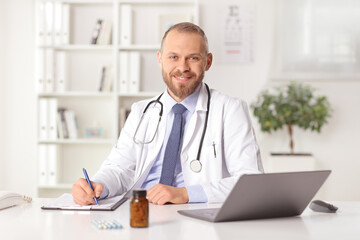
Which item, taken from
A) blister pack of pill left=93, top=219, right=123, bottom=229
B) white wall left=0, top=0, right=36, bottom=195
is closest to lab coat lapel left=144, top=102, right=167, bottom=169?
blister pack of pill left=93, top=219, right=123, bottom=229

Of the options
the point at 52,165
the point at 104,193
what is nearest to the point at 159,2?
the point at 52,165

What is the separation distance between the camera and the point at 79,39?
478cm

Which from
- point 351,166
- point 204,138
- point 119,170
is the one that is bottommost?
point 351,166

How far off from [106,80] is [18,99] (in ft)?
2.84

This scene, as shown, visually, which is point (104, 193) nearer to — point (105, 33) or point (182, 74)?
point (182, 74)

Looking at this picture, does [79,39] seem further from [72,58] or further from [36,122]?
[36,122]

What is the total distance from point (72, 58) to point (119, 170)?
265cm

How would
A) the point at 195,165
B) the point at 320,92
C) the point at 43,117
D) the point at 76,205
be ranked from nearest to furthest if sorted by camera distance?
the point at 76,205 → the point at 195,165 → the point at 43,117 → the point at 320,92

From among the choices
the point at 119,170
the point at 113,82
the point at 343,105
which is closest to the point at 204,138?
the point at 119,170

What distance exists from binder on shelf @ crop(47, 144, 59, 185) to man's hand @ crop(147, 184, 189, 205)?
9.19 feet

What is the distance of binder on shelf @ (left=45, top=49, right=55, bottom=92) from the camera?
454cm

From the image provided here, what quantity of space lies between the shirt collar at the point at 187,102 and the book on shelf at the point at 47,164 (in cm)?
236

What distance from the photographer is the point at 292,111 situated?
4461 millimetres

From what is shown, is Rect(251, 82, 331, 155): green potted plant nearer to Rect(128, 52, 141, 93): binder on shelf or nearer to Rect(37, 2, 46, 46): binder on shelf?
Rect(128, 52, 141, 93): binder on shelf
